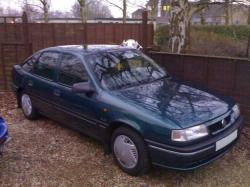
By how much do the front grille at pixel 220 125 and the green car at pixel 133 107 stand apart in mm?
11

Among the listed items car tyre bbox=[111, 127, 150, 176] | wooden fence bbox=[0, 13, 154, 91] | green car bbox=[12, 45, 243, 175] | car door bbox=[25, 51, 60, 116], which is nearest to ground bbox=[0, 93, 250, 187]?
car tyre bbox=[111, 127, 150, 176]

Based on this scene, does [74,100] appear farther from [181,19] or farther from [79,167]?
[181,19]

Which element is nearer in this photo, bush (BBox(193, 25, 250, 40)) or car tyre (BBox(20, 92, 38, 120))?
car tyre (BBox(20, 92, 38, 120))

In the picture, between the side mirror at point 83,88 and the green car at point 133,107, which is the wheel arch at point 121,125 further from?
the side mirror at point 83,88

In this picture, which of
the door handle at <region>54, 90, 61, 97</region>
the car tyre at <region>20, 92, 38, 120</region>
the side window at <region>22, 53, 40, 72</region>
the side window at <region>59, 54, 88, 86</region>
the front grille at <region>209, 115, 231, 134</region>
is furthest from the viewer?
the car tyre at <region>20, 92, 38, 120</region>

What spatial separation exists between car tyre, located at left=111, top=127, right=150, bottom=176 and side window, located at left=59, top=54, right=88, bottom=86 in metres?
0.97

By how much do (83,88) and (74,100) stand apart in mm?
471

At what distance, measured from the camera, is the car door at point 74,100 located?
4465mm

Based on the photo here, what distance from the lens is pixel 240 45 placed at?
1742 centimetres

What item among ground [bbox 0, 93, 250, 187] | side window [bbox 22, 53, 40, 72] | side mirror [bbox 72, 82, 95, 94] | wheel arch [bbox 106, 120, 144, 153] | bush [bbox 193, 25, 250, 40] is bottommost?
ground [bbox 0, 93, 250, 187]

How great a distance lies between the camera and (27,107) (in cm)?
612

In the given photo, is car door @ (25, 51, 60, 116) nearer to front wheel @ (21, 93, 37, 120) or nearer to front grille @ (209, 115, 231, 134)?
front wheel @ (21, 93, 37, 120)

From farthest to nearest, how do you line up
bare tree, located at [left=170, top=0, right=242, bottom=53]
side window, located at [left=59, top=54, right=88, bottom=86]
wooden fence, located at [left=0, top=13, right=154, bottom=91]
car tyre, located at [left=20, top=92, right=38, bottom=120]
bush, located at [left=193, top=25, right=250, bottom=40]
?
1. bush, located at [left=193, top=25, right=250, bottom=40]
2. wooden fence, located at [left=0, top=13, right=154, bottom=91]
3. bare tree, located at [left=170, top=0, right=242, bottom=53]
4. car tyre, located at [left=20, top=92, right=38, bottom=120]
5. side window, located at [left=59, top=54, right=88, bottom=86]

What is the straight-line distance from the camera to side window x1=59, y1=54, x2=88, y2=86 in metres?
4.62
